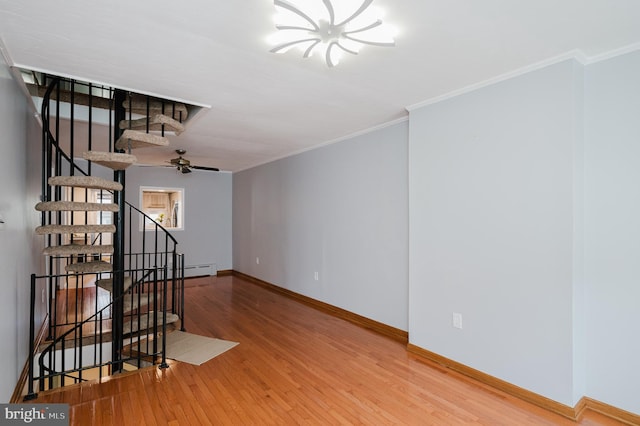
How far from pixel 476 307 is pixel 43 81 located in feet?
14.9

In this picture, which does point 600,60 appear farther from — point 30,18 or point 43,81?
point 43,81

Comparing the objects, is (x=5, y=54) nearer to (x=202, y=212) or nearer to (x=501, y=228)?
(x=501, y=228)

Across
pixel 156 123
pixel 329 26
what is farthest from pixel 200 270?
pixel 329 26

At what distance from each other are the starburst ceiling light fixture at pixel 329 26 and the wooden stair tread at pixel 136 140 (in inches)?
63.1

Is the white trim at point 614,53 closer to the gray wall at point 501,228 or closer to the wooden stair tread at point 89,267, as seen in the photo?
the gray wall at point 501,228

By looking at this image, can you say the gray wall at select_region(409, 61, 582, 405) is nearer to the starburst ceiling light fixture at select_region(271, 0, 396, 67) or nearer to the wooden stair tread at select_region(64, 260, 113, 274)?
the starburst ceiling light fixture at select_region(271, 0, 396, 67)

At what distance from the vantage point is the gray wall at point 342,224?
154 inches

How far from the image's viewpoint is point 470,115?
9.59 feet

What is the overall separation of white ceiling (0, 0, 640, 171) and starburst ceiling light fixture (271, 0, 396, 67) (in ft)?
0.27

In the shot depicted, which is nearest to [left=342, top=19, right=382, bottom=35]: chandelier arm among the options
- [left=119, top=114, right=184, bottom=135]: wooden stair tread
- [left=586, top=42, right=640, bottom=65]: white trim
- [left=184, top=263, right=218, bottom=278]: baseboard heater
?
[left=586, top=42, right=640, bottom=65]: white trim

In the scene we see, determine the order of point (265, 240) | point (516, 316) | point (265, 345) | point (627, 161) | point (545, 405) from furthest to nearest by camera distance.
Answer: point (265, 240), point (265, 345), point (516, 316), point (545, 405), point (627, 161)

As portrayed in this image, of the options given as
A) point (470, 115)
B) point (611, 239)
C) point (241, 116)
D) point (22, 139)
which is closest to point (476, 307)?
point (611, 239)

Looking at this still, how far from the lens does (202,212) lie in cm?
767

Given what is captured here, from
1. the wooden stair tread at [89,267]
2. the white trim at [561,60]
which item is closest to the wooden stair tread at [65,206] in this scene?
the wooden stair tread at [89,267]
